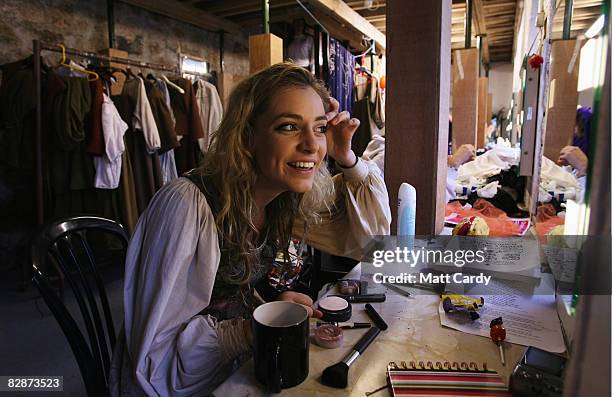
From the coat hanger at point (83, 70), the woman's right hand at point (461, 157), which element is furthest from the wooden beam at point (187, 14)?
the woman's right hand at point (461, 157)

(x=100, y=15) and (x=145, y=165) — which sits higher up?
(x=100, y=15)

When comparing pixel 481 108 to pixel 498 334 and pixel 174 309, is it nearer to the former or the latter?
pixel 498 334

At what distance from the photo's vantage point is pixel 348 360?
27.9 inches

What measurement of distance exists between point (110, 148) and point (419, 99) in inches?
86.9

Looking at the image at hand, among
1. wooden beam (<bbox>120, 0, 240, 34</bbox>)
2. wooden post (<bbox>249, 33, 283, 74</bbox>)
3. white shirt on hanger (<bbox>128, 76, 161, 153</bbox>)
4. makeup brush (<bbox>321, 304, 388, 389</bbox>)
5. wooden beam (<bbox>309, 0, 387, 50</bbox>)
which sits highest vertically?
wooden beam (<bbox>120, 0, 240, 34</bbox>)

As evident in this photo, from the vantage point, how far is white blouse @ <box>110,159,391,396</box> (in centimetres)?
77

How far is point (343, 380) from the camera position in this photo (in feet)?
2.12

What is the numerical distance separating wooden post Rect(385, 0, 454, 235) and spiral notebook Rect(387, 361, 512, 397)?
0.81m

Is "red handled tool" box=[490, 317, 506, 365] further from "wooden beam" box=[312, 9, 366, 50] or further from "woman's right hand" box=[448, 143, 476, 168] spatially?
"wooden beam" box=[312, 9, 366, 50]

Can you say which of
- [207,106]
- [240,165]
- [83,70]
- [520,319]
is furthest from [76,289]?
[207,106]

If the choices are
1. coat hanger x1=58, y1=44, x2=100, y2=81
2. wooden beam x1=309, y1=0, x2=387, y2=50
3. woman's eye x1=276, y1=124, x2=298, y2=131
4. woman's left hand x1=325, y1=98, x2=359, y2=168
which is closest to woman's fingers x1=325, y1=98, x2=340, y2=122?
woman's left hand x1=325, y1=98, x2=359, y2=168

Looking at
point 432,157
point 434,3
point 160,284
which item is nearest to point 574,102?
point 432,157

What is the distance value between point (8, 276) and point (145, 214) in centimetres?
303

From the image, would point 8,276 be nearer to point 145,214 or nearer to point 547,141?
point 145,214
